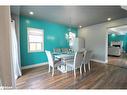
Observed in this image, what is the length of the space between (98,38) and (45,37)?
10.5 ft

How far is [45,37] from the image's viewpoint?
5023 millimetres

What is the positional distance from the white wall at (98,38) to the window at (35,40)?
10.5 feet

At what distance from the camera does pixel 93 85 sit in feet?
8.41

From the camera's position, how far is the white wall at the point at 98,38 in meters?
5.14

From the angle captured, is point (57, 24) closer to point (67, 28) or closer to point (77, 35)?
point (67, 28)

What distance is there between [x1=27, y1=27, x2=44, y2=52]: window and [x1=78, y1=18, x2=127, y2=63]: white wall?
127 inches

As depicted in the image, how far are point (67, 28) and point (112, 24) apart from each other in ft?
8.77

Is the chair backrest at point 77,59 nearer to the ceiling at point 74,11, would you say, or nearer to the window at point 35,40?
the ceiling at point 74,11

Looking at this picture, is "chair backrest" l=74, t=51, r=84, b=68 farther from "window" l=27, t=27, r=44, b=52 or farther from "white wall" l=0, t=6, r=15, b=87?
"white wall" l=0, t=6, r=15, b=87

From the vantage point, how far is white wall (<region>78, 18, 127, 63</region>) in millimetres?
5140
